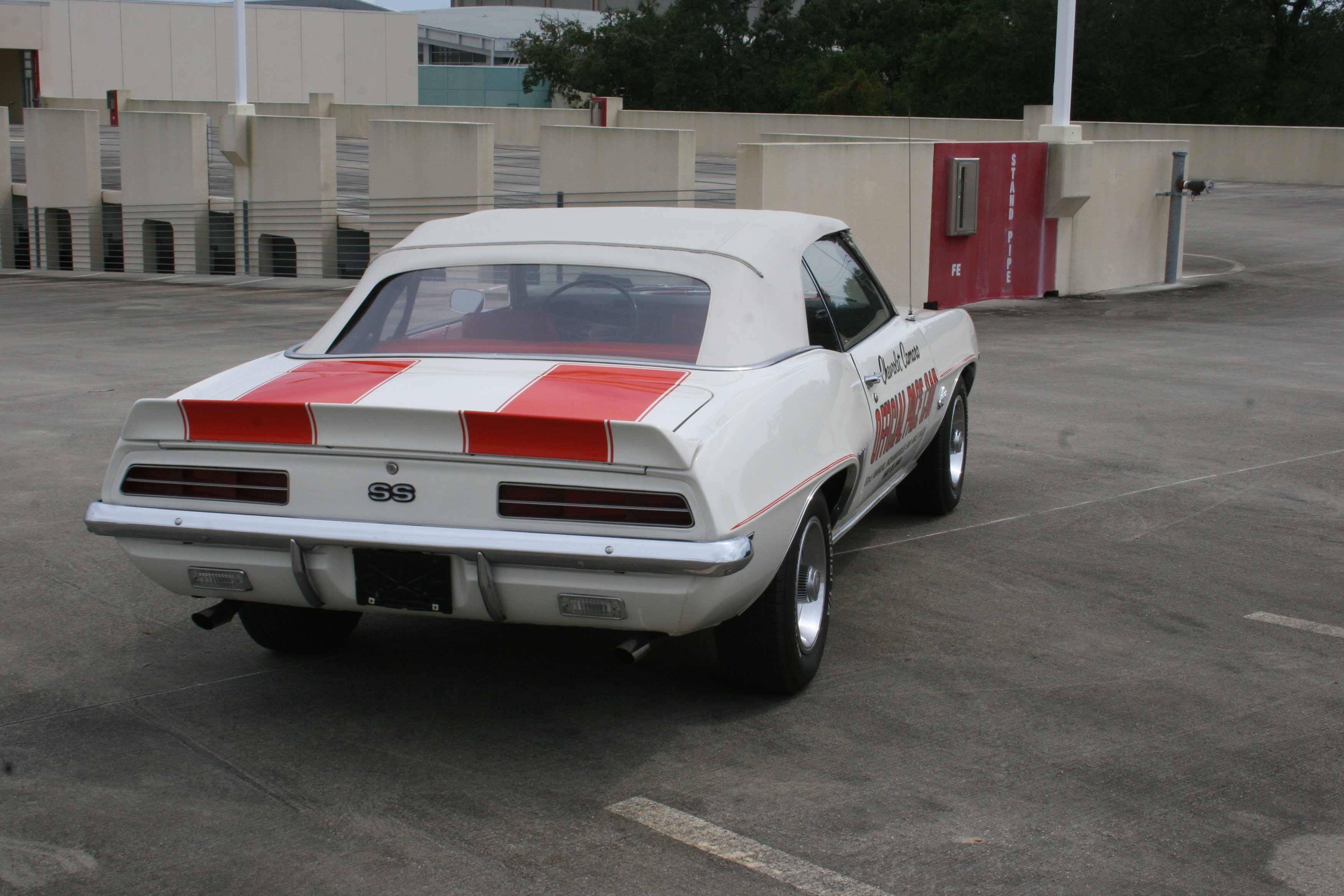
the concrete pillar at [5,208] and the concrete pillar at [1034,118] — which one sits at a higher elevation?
the concrete pillar at [1034,118]

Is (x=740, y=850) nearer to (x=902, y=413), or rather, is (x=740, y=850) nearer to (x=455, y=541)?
(x=455, y=541)

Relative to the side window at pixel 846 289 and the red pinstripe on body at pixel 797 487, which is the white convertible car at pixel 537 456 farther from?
the side window at pixel 846 289

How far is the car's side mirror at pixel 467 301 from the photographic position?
4969mm

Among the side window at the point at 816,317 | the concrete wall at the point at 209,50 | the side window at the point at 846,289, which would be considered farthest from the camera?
the concrete wall at the point at 209,50

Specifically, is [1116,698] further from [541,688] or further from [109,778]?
[109,778]

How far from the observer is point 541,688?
4.62 metres

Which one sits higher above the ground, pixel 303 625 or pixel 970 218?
pixel 970 218

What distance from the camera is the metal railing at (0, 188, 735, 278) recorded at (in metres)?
21.5

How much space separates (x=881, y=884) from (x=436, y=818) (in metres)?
1.15

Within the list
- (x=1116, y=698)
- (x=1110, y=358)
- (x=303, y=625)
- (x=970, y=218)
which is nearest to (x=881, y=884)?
(x=1116, y=698)

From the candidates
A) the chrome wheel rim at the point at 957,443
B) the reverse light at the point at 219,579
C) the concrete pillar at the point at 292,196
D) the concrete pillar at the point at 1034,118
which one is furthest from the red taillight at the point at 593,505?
the concrete pillar at the point at 1034,118

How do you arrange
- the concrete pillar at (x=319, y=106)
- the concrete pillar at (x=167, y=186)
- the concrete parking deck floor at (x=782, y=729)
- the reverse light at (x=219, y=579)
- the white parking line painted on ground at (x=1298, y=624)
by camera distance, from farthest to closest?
the concrete pillar at (x=319, y=106), the concrete pillar at (x=167, y=186), the white parking line painted on ground at (x=1298, y=624), the reverse light at (x=219, y=579), the concrete parking deck floor at (x=782, y=729)

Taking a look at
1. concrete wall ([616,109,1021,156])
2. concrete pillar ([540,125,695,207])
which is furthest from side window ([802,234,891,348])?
concrete wall ([616,109,1021,156])

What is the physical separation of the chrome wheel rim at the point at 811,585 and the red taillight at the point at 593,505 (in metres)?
0.74
